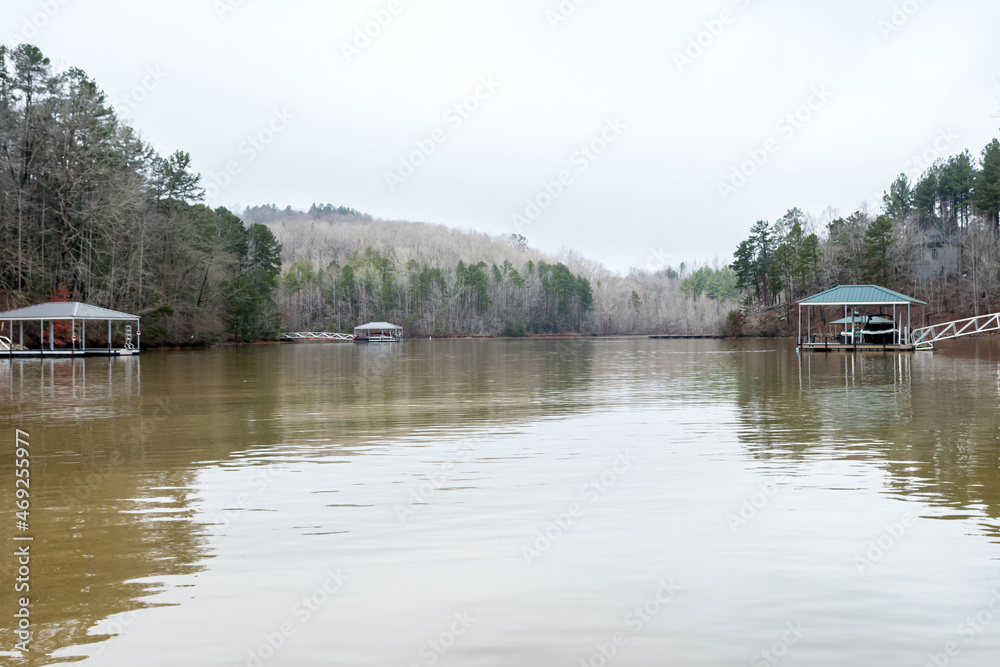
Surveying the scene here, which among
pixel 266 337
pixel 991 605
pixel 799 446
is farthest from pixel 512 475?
pixel 266 337

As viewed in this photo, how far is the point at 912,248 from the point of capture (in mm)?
82688

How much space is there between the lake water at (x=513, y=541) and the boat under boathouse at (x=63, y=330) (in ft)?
107

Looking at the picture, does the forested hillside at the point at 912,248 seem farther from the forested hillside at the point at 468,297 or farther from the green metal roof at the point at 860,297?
the green metal roof at the point at 860,297

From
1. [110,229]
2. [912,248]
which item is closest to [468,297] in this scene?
[912,248]

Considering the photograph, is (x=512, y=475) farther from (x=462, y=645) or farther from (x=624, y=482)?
(x=462, y=645)

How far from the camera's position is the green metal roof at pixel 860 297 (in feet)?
143

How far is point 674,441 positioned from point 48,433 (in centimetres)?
971

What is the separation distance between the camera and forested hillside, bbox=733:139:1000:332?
7470cm

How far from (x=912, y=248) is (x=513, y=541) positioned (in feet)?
283

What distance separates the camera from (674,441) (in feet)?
40.4

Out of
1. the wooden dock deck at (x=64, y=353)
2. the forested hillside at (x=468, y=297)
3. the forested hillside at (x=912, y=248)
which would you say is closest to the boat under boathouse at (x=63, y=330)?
the wooden dock deck at (x=64, y=353)

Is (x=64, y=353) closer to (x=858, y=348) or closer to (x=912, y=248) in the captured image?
(x=858, y=348)

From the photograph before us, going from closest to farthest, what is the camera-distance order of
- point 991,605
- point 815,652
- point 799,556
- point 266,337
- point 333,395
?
point 815,652 < point 991,605 < point 799,556 < point 333,395 < point 266,337

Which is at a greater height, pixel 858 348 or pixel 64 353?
pixel 64 353
